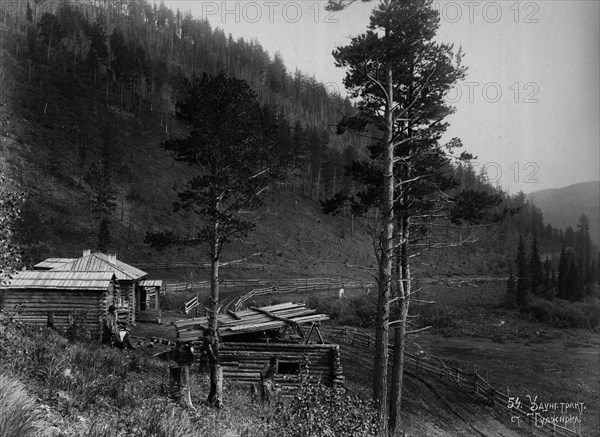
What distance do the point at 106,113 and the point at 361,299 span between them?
6644cm

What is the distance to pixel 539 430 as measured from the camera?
1775cm

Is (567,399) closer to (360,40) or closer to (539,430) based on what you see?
(539,430)

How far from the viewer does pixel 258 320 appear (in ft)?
62.8

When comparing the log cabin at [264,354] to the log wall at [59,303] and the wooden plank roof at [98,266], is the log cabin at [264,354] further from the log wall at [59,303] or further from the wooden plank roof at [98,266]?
the wooden plank roof at [98,266]

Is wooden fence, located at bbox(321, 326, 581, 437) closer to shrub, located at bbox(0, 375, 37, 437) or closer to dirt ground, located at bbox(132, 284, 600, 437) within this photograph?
dirt ground, located at bbox(132, 284, 600, 437)

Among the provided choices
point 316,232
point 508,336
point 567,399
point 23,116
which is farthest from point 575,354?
point 23,116

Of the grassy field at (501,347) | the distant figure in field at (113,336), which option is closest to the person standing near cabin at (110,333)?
the distant figure in field at (113,336)

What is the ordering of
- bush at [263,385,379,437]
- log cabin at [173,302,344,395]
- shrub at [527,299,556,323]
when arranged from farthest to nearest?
shrub at [527,299,556,323], log cabin at [173,302,344,395], bush at [263,385,379,437]

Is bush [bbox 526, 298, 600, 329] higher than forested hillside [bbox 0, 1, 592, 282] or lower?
lower

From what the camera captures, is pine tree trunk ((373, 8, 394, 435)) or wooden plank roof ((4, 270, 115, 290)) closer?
pine tree trunk ((373, 8, 394, 435))

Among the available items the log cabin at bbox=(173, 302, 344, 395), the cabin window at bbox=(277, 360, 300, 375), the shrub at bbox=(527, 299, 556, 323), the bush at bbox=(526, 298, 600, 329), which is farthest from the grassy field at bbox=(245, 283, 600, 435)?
the cabin window at bbox=(277, 360, 300, 375)

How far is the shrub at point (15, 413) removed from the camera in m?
4.64

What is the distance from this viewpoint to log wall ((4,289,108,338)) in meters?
23.6

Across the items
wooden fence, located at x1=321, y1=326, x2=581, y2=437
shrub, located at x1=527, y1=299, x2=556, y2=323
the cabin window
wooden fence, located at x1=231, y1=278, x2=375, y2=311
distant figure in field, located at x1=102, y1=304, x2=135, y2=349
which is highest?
distant figure in field, located at x1=102, y1=304, x2=135, y2=349
